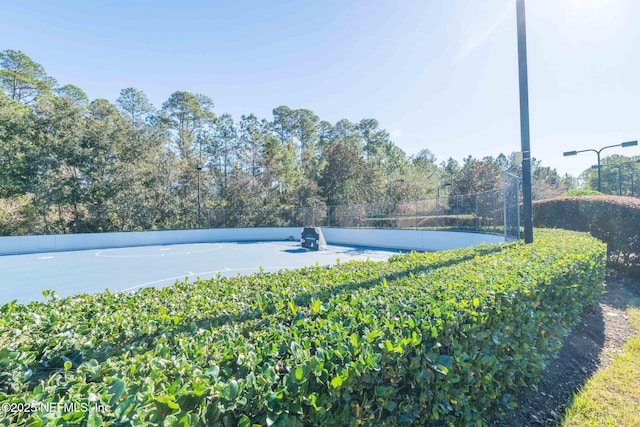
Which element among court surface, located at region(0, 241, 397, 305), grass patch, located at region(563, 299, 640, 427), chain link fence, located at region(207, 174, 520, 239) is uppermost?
chain link fence, located at region(207, 174, 520, 239)

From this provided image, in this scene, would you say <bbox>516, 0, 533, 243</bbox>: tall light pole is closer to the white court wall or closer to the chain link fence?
the chain link fence

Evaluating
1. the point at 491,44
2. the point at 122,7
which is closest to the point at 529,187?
the point at 491,44

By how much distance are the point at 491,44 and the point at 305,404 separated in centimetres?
785

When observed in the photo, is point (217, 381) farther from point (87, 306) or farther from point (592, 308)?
point (592, 308)

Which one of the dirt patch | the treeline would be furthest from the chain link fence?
the dirt patch

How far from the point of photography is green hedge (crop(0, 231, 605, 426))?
3.52 feet

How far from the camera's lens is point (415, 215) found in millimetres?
15477

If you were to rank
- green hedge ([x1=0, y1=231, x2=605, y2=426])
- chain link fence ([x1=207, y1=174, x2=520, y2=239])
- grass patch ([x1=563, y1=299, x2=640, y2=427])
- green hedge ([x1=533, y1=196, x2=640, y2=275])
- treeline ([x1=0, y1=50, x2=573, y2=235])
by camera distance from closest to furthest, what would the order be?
green hedge ([x1=0, y1=231, x2=605, y2=426])
grass patch ([x1=563, y1=299, x2=640, y2=427])
green hedge ([x1=533, y1=196, x2=640, y2=275])
chain link fence ([x1=207, y1=174, x2=520, y2=239])
treeline ([x1=0, y1=50, x2=573, y2=235])

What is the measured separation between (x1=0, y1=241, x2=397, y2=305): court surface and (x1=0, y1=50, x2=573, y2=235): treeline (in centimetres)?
692

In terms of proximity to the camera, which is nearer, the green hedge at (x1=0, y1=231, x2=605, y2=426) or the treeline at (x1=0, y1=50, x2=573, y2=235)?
the green hedge at (x1=0, y1=231, x2=605, y2=426)

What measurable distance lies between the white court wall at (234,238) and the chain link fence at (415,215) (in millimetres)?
565

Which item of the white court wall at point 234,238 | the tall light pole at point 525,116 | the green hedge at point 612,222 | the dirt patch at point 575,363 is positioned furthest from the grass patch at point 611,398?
the white court wall at point 234,238

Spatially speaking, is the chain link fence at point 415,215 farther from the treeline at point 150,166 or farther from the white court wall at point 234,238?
the treeline at point 150,166

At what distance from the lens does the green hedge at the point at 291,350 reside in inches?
42.3
